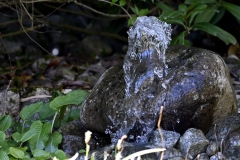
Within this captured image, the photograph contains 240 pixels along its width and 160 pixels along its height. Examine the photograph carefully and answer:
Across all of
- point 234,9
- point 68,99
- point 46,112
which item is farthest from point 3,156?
point 234,9

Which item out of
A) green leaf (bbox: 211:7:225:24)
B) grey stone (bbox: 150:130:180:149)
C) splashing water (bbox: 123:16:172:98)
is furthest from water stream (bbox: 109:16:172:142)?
green leaf (bbox: 211:7:225:24)

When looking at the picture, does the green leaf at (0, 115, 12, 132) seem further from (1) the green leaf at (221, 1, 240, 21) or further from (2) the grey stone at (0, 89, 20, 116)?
(1) the green leaf at (221, 1, 240, 21)

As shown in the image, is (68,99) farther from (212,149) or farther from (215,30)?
(215,30)

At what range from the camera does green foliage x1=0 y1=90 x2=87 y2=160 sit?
3.04 metres

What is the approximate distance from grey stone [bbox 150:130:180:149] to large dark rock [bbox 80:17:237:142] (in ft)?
0.48

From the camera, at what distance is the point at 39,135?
3.32 metres

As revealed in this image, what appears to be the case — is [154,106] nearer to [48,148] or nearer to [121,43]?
[48,148]

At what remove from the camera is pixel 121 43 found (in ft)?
25.2

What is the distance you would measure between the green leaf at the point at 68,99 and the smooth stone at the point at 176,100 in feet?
0.23

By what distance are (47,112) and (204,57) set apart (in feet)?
3.36

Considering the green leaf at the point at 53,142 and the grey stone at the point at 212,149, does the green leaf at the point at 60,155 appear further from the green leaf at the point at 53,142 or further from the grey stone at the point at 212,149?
the grey stone at the point at 212,149

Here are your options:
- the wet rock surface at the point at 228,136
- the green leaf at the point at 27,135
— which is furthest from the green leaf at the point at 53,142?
the wet rock surface at the point at 228,136

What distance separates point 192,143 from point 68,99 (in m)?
0.88

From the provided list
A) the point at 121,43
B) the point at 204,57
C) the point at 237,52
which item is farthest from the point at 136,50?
the point at 121,43
